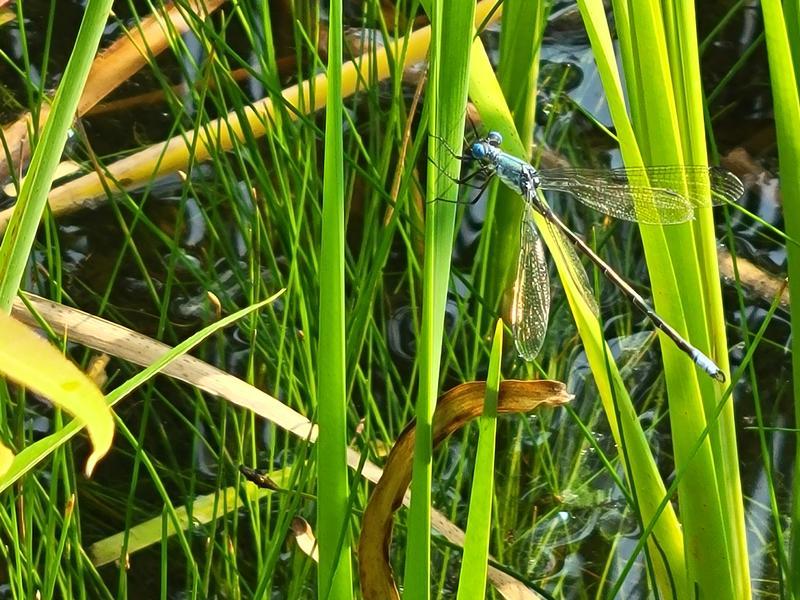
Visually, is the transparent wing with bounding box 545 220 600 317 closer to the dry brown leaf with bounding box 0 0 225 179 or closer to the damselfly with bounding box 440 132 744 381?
the damselfly with bounding box 440 132 744 381

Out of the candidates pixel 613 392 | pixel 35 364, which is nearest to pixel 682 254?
pixel 613 392

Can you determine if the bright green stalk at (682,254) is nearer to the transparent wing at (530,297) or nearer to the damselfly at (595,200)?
the damselfly at (595,200)

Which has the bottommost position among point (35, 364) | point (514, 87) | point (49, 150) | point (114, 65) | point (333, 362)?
point (333, 362)

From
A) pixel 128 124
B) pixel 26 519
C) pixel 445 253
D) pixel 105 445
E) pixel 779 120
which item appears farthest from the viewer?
pixel 128 124

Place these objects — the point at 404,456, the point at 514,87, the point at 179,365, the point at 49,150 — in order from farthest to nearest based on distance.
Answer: the point at 514,87, the point at 179,365, the point at 404,456, the point at 49,150

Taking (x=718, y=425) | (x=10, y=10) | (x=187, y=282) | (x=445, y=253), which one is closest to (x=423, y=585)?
(x=445, y=253)

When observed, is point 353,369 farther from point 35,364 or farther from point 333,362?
point 35,364

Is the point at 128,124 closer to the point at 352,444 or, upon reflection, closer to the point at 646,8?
the point at 352,444
